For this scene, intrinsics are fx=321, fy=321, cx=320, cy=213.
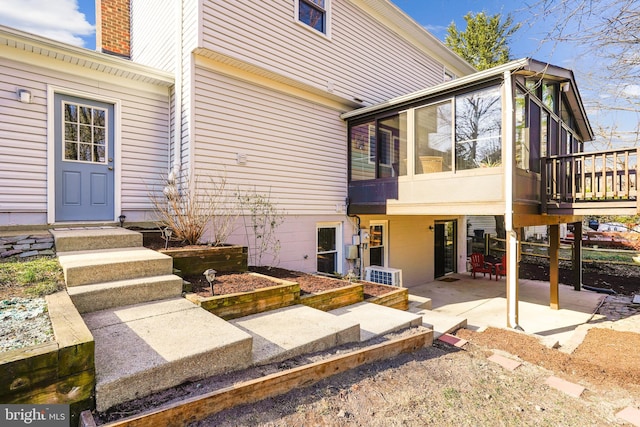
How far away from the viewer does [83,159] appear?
5488mm

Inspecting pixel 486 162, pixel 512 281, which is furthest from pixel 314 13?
pixel 512 281

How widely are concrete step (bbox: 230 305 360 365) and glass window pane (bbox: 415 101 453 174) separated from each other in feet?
14.3

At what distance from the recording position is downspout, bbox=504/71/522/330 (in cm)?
548

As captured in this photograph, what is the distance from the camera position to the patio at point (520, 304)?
19.9ft

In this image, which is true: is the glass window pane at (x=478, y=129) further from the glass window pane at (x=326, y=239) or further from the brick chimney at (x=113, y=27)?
the brick chimney at (x=113, y=27)

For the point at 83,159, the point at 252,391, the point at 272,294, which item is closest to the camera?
the point at 252,391

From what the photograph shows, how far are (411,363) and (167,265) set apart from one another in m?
2.95

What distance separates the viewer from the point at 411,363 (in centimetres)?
318

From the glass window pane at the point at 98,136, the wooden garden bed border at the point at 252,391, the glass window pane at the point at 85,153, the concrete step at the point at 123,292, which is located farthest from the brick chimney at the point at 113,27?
the wooden garden bed border at the point at 252,391

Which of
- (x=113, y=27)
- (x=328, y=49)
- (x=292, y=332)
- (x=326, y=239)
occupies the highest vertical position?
(x=113, y=27)

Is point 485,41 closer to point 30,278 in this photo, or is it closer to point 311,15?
point 311,15

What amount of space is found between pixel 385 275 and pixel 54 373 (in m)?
6.63

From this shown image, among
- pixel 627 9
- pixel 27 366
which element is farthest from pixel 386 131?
pixel 27 366

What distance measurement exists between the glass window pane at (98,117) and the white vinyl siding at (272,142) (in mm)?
1704
